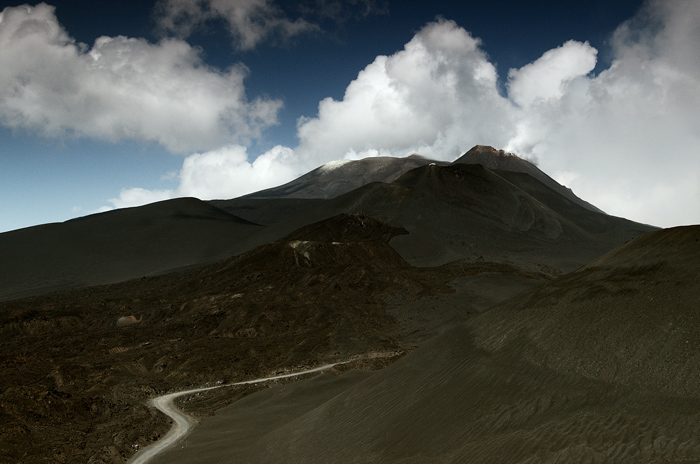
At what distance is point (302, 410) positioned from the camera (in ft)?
69.7

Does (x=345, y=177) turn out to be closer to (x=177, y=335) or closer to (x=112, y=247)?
(x=112, y=247)

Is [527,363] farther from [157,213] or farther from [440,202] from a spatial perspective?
[157,213]

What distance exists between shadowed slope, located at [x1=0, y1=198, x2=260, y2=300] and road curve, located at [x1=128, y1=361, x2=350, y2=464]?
167 feet

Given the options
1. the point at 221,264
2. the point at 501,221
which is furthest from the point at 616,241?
the point at 221,264

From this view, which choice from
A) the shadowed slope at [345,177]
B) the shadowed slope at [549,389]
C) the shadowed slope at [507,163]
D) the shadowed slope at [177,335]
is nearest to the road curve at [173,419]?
the shadowed slope at [177,335]

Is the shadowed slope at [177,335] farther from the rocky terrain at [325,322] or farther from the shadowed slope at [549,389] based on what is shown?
the shadowed slope at [549,389]

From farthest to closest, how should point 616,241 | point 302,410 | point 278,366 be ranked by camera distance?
point 616,241 → point 278,366 → point 302,410

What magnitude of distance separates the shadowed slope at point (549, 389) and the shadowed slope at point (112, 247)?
211ft

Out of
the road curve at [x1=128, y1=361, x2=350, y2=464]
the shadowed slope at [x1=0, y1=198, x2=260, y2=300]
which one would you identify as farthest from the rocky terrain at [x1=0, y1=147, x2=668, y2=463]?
the road curve at [x1=128, y1=361, x2=350, y2=464]

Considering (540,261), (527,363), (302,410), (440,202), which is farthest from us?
(440,202)

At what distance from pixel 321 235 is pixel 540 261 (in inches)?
1080

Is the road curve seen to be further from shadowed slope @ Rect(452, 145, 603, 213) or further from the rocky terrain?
shadowed slope @ Rect(452, 145, 603, 213)

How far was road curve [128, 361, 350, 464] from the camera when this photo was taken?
17647 mm

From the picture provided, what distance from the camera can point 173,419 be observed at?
71.7ft
